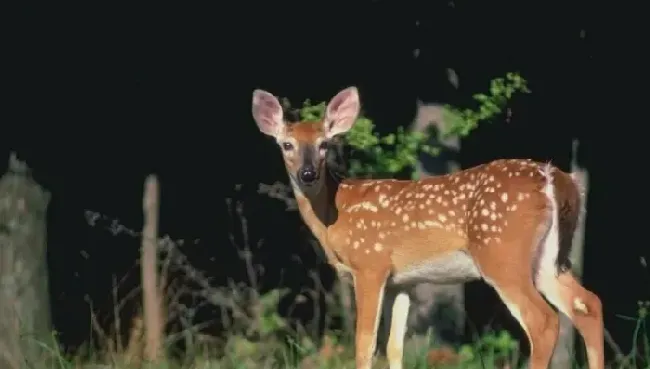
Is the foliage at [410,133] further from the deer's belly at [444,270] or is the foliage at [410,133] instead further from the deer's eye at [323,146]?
the deer's belly at [444,270]

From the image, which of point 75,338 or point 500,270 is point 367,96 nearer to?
point 75,338

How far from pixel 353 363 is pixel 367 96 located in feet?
8.03

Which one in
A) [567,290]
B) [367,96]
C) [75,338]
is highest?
[367,96]

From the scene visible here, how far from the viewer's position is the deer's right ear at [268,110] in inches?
295

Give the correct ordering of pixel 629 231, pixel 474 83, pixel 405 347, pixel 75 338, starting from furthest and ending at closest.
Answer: pixel 629 231
pixel 75 338
pixel 474 83
pixel 405 347

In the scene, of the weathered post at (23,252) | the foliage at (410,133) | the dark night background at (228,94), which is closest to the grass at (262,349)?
the weathered post at (23,252)

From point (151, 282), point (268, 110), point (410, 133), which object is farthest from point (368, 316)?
point (151, 282)

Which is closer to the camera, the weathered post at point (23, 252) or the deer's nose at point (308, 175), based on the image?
the deer's nose at point (308, 175)

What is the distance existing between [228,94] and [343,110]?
7.96ft

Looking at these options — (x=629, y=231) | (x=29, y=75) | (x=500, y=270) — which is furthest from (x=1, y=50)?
(x=629, y=231)

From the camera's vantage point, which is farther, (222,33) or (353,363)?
(222,33)

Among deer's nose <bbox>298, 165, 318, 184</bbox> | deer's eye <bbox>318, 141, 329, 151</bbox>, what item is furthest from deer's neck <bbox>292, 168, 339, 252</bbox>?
deer's nose <bbox>298, 165, 318, 184</bbox>

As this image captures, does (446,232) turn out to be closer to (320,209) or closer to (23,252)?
(320,209)

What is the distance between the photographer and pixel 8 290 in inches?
329
